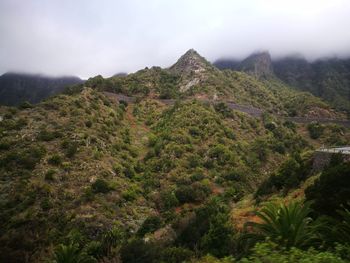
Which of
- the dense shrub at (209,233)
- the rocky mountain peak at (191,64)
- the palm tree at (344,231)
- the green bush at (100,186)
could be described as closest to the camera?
the palm tree at (344,231)

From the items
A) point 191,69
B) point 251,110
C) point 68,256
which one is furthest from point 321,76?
point 68,256

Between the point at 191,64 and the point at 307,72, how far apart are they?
63197mm

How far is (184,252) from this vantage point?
22.4 metres

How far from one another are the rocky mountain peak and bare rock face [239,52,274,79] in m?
30.2

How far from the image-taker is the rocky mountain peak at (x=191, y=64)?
8748 centimetres

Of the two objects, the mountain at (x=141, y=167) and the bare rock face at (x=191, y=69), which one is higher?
the bare rock face at (x=191, y=69)

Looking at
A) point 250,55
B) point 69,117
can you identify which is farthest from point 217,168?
point 250,55

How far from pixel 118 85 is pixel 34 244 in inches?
1987

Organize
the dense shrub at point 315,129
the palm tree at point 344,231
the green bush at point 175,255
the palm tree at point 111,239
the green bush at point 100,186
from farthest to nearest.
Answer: the dense shrub at point 315,129
the green bush at point 100,186
the palm tree at point 111,239
the green bush at point 175,255
the palm tree at point 344,231

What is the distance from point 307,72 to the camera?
13625cm

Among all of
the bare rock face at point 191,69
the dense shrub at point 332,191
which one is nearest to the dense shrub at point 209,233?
the dense shrub at point 332,191

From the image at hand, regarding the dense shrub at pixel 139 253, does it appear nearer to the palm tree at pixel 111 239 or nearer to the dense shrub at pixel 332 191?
the palm tree at pixel 111 239

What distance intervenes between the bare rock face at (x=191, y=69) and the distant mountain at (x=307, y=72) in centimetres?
2982

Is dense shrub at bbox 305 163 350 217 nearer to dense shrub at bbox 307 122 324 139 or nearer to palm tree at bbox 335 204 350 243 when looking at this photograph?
palm tree at bbox 335 204 350 243
